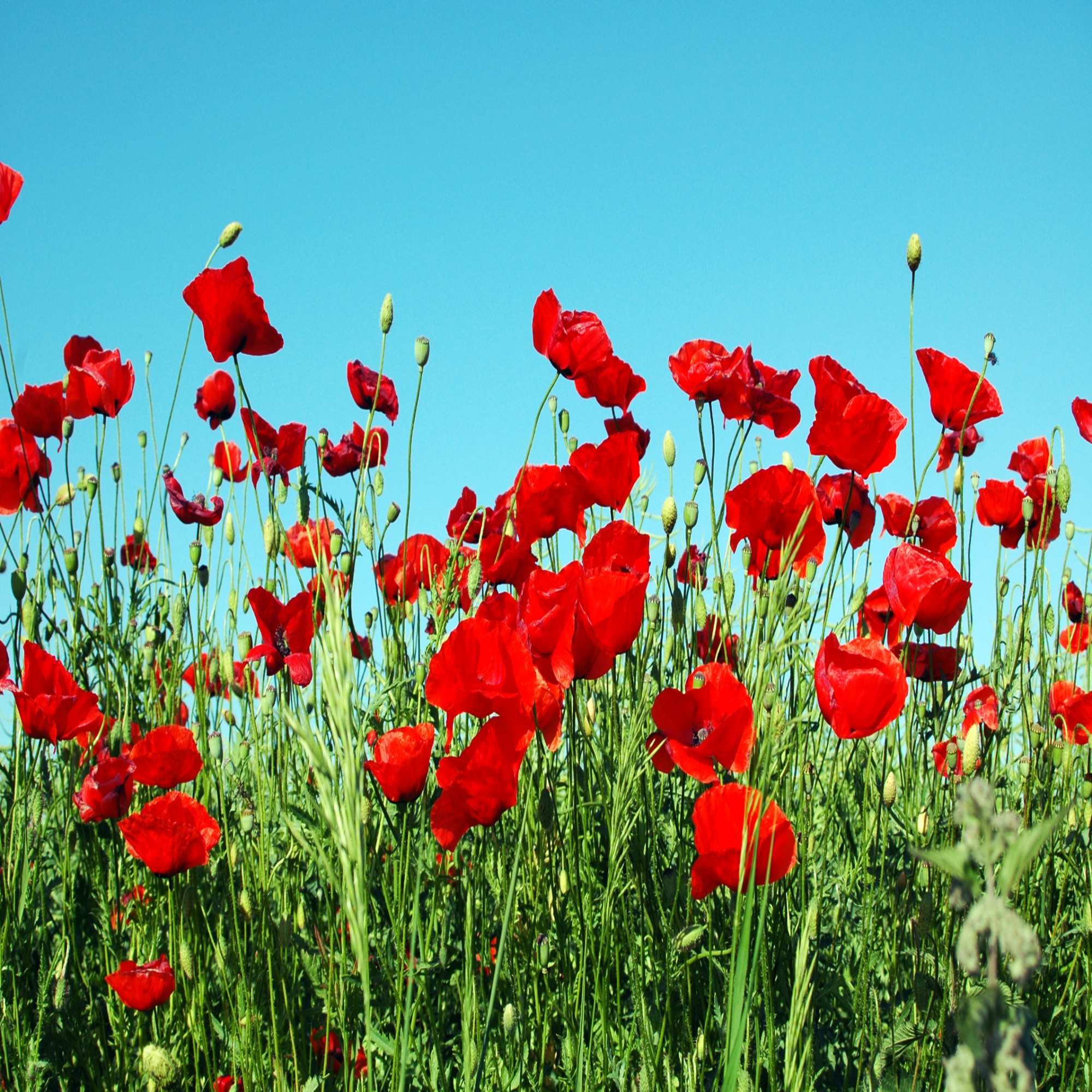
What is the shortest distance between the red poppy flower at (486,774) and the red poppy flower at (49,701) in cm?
98

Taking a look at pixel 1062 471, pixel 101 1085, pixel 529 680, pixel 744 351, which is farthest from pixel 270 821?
pixel 1062 471

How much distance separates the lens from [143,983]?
66.7 inches

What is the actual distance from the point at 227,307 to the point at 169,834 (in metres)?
0.99

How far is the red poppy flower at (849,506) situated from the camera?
210cm

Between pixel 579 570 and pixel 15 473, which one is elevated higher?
pixel 15 473

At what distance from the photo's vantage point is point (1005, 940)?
0.50 meters

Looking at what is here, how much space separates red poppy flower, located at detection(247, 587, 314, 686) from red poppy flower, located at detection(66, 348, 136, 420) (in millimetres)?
816

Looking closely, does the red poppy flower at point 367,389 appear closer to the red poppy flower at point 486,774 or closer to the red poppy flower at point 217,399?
the red poppy flower at point 217,399

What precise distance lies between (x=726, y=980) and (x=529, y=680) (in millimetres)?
580

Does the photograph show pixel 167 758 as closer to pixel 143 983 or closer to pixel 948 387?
pixel 143 983

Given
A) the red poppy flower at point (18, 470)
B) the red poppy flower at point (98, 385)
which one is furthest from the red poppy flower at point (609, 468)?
the red poppy flower at point (18, 470)

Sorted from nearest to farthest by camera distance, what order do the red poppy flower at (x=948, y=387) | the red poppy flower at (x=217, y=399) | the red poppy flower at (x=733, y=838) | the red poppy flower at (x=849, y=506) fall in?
the red poppy flower at (x=733, y=838), the red poppy flower at (x=849, y=506), the red poppy flower at (x=948, y=387), the red poppy flower at (x=217, y=399)

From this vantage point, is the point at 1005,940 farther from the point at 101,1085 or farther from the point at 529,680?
the point at 101,1085

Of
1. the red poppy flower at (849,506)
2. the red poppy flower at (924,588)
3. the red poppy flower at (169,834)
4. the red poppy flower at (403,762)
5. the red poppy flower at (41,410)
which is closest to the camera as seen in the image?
the red poppy flower at (403,762)
